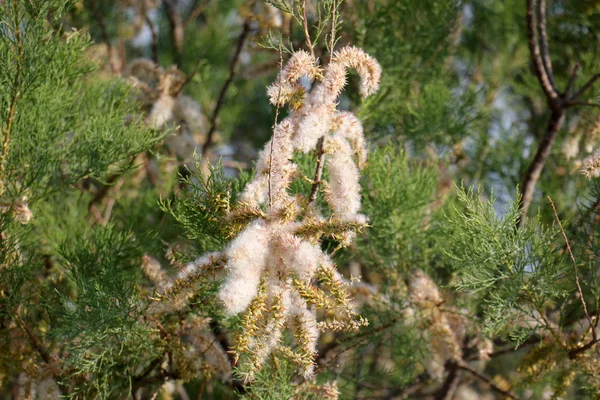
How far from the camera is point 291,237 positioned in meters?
0.97

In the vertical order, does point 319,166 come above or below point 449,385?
above

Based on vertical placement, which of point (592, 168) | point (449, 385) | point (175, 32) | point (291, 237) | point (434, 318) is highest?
point (592, 168)

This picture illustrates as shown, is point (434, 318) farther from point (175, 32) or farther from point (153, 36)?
point (175, 32)

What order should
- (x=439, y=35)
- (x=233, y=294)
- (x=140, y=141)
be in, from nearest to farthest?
(x=233, y=294), (x=140, y=141), (x=439, y=35)

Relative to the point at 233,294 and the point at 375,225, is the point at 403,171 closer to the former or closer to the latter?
the point at 375,225

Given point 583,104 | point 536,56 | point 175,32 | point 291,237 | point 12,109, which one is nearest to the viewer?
point 291,237

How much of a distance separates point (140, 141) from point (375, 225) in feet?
1.85

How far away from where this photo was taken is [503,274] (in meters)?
1.21

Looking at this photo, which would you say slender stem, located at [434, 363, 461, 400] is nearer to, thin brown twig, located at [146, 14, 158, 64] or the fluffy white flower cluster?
the fluffy white flower cluster

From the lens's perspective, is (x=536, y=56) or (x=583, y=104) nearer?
(x=583, y=104)

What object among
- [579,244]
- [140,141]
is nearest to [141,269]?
[140,141]

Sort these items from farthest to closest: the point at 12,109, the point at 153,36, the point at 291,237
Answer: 1. the point at 153,36
2. the point at 12,109
3. the point at 291,237

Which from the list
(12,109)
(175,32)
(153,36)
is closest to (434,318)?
(12,109)

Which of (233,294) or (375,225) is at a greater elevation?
(233,294)
